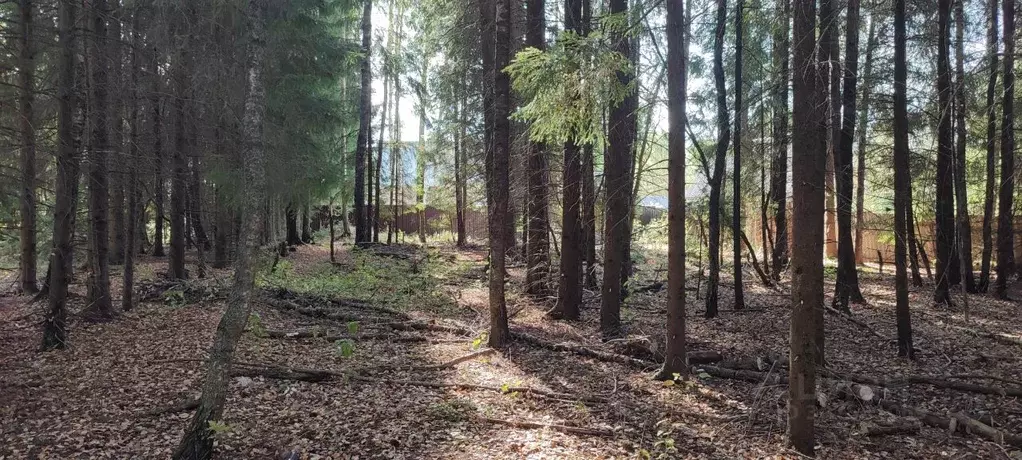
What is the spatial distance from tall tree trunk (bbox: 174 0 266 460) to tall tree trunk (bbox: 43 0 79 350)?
3349mm

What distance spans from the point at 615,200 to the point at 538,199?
10.5ft

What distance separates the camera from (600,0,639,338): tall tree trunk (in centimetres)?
834

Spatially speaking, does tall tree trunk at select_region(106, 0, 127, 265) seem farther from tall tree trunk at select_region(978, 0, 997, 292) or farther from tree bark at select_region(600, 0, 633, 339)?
tall tree trunk at select_region(978, 0, 997, 292)

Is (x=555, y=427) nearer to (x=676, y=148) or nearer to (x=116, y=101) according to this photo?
(x=676, y=148)

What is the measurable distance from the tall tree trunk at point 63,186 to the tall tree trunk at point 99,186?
11.5 inches

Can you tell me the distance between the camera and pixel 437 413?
549 cm

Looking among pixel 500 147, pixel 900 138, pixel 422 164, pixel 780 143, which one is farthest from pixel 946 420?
pixel 422 164

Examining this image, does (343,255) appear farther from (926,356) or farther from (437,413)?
(926,356)

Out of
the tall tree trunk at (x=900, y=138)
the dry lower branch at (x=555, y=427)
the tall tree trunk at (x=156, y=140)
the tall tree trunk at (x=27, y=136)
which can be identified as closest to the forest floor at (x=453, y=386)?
the dry lower branch at (x=555, y=427)

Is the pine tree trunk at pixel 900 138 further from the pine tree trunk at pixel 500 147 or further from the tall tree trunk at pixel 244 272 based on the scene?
the tall tree trunk at pixel 244 272

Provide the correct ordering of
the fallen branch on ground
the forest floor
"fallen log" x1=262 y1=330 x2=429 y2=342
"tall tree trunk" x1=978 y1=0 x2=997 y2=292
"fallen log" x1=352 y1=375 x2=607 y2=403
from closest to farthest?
the fallen branch on ground < the forest floor < "fallen log" x1=352 y1=375 x2=607 y2=403 < "fallen log" x1=262 y1=330 x2=429 y2=342 < "tall tree trunk" x1=978 y1=0 x2=997 y2=292

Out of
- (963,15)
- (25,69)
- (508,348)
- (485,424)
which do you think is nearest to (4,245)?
(25,69)

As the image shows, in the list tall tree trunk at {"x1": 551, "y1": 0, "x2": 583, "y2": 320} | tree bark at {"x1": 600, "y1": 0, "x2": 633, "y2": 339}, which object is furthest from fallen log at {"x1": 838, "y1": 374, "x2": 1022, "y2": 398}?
tall tree trunk at {"x1": 551, "y1": 0, "x2": 583, "y2": 320}

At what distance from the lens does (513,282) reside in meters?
13.7
